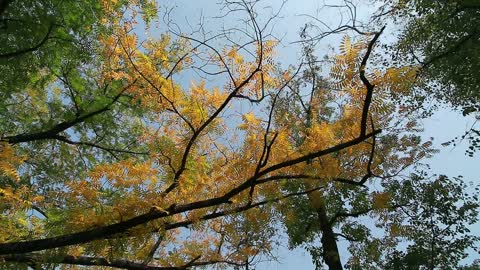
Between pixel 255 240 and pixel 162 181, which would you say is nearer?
pixel 162 181

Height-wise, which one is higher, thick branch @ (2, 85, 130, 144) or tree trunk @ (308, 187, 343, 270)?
tree trunk @ (308, 187, 343, 270)

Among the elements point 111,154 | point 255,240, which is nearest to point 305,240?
point 255,240

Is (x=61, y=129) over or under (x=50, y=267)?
over

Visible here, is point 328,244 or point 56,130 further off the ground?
point 328,244

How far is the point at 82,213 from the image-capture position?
14.7 feet

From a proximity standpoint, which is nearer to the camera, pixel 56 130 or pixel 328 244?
pixel 56 130

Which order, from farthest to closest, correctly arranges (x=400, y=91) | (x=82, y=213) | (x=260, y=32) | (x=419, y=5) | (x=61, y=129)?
(x=419, y=5)
(x=61, y=129)
(x=82, y=213)
(x=260, y=32)
(x=400, y=91)

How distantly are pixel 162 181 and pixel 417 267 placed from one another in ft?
28.4

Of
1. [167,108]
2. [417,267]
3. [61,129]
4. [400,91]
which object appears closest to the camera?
[400,91]

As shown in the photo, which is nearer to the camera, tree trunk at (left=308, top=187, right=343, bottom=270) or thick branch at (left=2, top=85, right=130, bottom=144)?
thick branch at (left=2, top=85, right=130, bottom=144)

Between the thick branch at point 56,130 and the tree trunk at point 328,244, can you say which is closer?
the thick branch at point 56,130

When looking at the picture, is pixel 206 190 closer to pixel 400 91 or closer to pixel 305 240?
pixel 400 91

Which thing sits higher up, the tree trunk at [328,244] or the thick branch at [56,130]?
the tree trunk at [328,244]

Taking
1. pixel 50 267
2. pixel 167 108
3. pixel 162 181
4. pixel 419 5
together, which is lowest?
pixel 50 267
